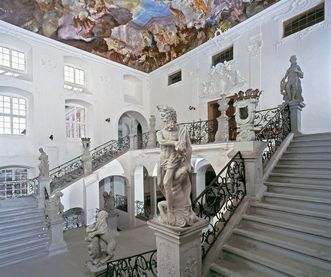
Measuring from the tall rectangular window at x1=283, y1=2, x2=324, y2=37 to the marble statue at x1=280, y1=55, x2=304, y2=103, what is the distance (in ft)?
12.2

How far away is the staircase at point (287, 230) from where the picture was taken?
2.99 meters

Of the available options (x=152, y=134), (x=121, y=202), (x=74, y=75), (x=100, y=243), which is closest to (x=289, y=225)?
(x=100, y=243)

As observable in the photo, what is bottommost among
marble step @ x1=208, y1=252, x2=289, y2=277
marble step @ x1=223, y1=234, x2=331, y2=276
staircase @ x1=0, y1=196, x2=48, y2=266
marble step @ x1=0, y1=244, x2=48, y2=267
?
marble step @ x1=0, y1=244, x2=48, y2=267

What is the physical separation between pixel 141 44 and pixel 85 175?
30.2 feet

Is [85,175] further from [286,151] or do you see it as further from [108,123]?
[286,151]

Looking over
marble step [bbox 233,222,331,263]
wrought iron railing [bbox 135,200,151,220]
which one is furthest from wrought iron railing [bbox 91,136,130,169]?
marble step [bbox 233,222,331,263]

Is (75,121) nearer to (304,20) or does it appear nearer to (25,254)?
(25,254)

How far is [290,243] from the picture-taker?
320 centimetres

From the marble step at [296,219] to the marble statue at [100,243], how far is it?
12.0 ft

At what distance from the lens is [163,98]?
1588 centimetres

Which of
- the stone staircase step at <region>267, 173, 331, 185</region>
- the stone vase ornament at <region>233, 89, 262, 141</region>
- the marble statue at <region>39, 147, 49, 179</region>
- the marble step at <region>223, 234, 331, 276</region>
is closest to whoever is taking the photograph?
the marble step at <region>223, 234, 331, 276</region>

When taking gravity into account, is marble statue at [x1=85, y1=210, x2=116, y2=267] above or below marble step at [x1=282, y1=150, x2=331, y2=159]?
below

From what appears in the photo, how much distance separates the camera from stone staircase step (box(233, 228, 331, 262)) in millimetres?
2918

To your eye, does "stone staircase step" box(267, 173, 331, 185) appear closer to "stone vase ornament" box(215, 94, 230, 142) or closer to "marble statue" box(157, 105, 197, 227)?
"marble statue" box(157, 105, 197, 227)
